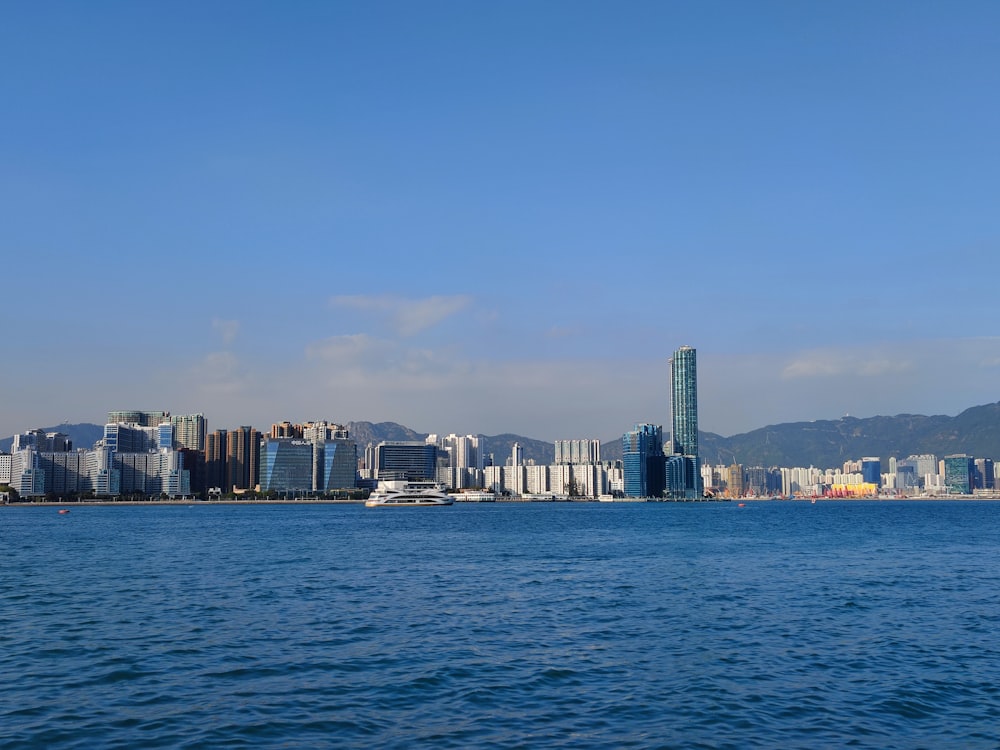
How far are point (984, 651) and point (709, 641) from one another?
8484 mm

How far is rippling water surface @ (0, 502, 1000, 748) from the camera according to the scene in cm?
1862

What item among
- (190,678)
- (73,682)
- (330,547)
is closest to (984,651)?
(190,678)

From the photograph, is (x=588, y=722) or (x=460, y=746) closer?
(x=460, y=746)

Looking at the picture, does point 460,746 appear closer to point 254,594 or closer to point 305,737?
point 305,737

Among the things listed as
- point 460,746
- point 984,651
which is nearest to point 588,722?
point 460,746

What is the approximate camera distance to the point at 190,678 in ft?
75.9

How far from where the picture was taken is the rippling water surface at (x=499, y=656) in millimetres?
18625

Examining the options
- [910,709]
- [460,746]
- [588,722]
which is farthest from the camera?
[910,709]

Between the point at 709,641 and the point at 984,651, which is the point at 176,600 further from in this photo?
the point at 984,651

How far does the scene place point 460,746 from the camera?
1731 cm

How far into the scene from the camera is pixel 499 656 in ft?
85.4

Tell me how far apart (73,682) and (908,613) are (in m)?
30.3

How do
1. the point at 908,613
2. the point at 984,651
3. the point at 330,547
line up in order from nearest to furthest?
the point at 984,651 < the point at 908,613 < the point at 330,547

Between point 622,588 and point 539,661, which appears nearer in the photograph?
point 539,661
